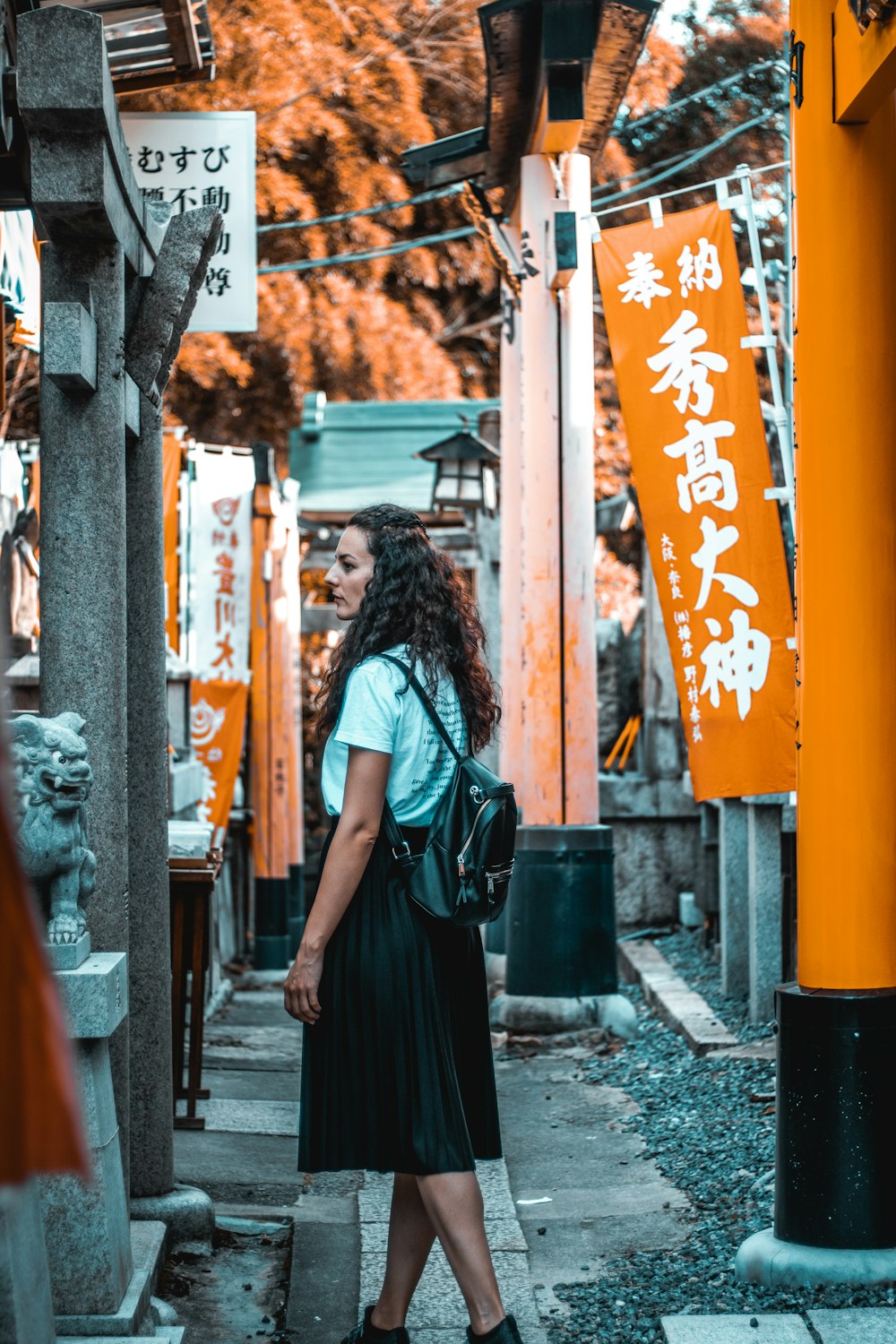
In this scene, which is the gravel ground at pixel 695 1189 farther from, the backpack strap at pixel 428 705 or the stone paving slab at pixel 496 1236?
the backpack strap at pixel 428 705

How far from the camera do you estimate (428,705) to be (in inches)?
139

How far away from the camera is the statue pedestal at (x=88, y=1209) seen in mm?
3293

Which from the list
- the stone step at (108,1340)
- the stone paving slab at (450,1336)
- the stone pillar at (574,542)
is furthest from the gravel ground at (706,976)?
the stone step at (108,1340)

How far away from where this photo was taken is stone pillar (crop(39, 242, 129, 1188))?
12.6ft

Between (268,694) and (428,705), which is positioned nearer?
(428,705)

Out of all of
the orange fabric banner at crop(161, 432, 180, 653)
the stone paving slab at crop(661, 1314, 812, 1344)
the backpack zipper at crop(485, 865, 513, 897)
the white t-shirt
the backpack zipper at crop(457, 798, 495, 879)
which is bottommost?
the stone paving slab at crop(661, 1314, 812, 1344)

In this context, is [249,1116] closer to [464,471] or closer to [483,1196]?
[483,1196]

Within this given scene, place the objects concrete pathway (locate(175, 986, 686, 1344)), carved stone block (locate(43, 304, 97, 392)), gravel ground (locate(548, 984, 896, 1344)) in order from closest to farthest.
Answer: carved stone block (locate(43, 304, 97, 392))
gravel ground (locate(548, 984, 896, 1344))
concrete pathway (locate(175, 986, 686, 1344))

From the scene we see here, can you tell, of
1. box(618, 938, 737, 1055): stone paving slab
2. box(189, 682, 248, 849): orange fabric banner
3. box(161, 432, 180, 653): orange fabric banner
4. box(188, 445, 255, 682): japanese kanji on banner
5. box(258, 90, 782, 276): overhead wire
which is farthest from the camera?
box(188, 445, 255, 682): japanese kanji on banner

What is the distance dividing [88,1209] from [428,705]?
53.0 inches

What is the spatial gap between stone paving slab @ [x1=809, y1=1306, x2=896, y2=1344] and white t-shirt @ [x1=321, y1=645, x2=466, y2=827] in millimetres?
1575

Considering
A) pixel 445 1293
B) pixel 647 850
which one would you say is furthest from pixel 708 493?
pixel 647 850

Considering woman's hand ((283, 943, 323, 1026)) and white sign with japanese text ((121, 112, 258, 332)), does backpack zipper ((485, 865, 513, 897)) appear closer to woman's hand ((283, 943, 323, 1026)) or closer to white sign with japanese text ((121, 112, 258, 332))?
woman's hand ((283, 943, 323, 1026))

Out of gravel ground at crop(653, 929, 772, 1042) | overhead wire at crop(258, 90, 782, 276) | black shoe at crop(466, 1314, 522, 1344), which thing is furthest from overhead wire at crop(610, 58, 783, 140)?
black shoe at crop(466, 1314, 522, 1344)
